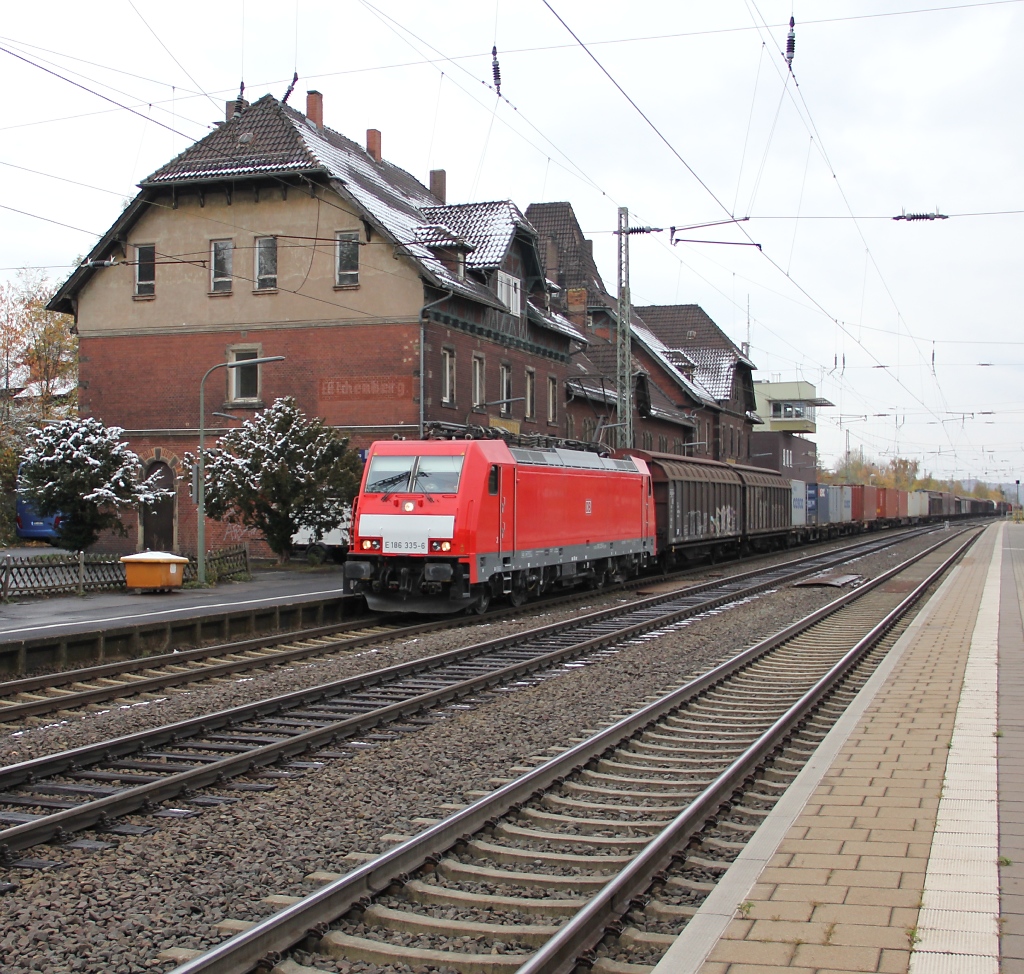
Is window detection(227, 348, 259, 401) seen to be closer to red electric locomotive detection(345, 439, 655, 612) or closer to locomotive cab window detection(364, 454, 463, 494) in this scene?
red electric locomotive detection(345, 439, 655, 612)

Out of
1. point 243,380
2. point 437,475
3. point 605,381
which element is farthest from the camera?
point 605,381

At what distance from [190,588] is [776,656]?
12820 millimetres

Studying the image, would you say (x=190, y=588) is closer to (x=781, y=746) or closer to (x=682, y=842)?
(x=781, y=746)

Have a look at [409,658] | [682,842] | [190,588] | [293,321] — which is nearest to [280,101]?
[293,321]

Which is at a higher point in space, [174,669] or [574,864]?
[174,669]

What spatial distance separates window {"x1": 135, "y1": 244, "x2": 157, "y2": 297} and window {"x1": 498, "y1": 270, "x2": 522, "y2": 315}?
406 inches

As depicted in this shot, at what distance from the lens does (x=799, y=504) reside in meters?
49.9

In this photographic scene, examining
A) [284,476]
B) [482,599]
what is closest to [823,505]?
[284,476]

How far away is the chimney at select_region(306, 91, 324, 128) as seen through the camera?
37344 millimetres

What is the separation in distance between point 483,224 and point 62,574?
65.8 feet

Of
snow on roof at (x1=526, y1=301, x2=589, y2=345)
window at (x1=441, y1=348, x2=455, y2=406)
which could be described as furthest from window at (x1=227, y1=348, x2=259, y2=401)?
snow on roof at (x1=526, y1=301, x2=589, y2=345)

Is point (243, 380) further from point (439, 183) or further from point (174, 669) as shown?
point (174, 669)

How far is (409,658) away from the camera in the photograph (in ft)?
48.3

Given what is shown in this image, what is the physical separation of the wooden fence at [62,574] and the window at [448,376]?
10.6 m
